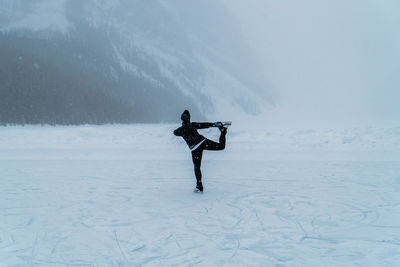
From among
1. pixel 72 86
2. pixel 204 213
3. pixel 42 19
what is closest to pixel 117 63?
pixel 42 19

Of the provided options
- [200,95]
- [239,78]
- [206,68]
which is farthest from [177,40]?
[200,95]

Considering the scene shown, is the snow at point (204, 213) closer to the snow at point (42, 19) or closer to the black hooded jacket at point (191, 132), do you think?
the black hooded jacket at point (191, 132)

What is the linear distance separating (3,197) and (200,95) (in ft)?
351

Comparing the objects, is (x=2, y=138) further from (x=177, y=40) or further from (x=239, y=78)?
(x=239, y=78)

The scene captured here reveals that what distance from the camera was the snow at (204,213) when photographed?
3.91 metres

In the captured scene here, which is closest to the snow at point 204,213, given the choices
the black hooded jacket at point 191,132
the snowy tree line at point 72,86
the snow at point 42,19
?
the black hooded jacket at point 191,132

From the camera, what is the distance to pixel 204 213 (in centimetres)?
580

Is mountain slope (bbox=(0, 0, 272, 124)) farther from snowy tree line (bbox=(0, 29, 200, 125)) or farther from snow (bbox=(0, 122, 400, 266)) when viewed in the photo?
snow (bbox=(0, 122, 400, 266))

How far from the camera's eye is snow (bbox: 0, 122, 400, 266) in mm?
3912

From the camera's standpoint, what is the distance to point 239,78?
15712cm

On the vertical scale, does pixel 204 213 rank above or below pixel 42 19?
below

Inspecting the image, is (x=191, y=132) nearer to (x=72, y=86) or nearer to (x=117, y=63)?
(x=72, y=86)

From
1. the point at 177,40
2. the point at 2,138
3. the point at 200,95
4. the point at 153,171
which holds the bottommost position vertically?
the point at 2,138

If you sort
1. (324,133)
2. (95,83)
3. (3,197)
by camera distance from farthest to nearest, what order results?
(95,83) → (324,133) → (3,197)
